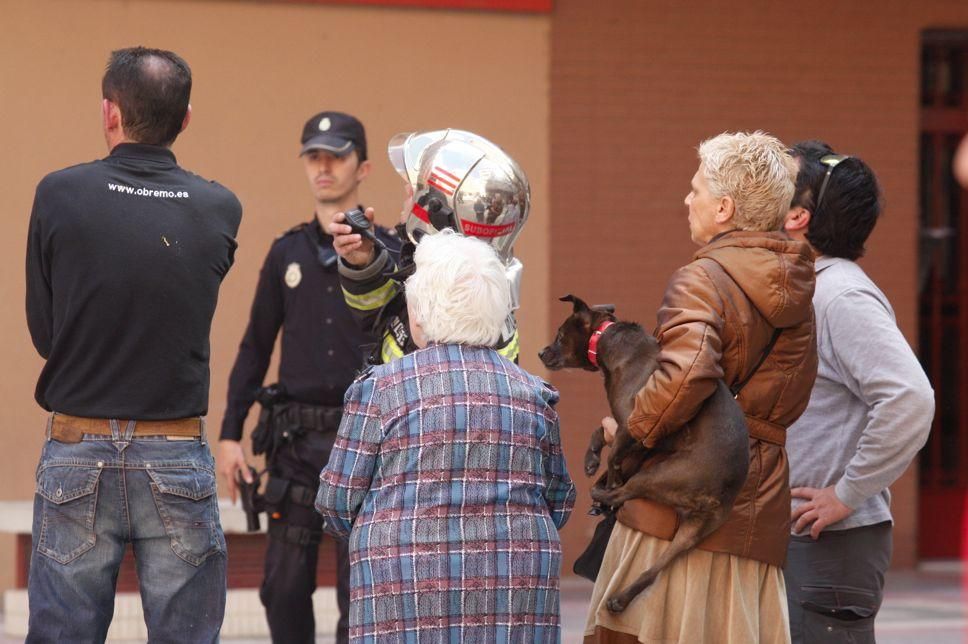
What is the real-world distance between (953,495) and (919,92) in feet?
8.51

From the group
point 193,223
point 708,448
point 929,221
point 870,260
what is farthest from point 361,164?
point 929,221

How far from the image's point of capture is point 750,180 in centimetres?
369

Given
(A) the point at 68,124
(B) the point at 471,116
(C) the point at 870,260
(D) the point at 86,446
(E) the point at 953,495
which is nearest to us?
(D) the point at 86,446

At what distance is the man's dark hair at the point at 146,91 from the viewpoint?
3.92m

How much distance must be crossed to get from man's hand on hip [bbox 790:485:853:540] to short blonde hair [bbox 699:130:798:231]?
880 mm

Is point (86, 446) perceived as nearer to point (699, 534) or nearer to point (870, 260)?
point (699, 534)

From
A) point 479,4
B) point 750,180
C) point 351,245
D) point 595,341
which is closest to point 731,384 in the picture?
point 595,341

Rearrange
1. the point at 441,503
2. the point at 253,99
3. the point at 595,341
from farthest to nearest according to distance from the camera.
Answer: the point at 253,99, the point at 595,341, the point at 441,503

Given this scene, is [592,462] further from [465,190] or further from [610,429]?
[465,190]

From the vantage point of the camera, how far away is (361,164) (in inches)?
221

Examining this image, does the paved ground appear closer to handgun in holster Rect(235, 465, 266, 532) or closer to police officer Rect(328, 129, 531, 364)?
handgun in holster Rect(235, 465, 266, 532)

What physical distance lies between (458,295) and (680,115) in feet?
18.1

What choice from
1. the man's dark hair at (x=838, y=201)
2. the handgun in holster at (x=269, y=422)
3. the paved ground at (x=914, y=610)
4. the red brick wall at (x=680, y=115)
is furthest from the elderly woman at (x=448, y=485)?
the red brick wall at (x=680, y=115)

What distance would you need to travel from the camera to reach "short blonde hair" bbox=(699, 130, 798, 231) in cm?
369
